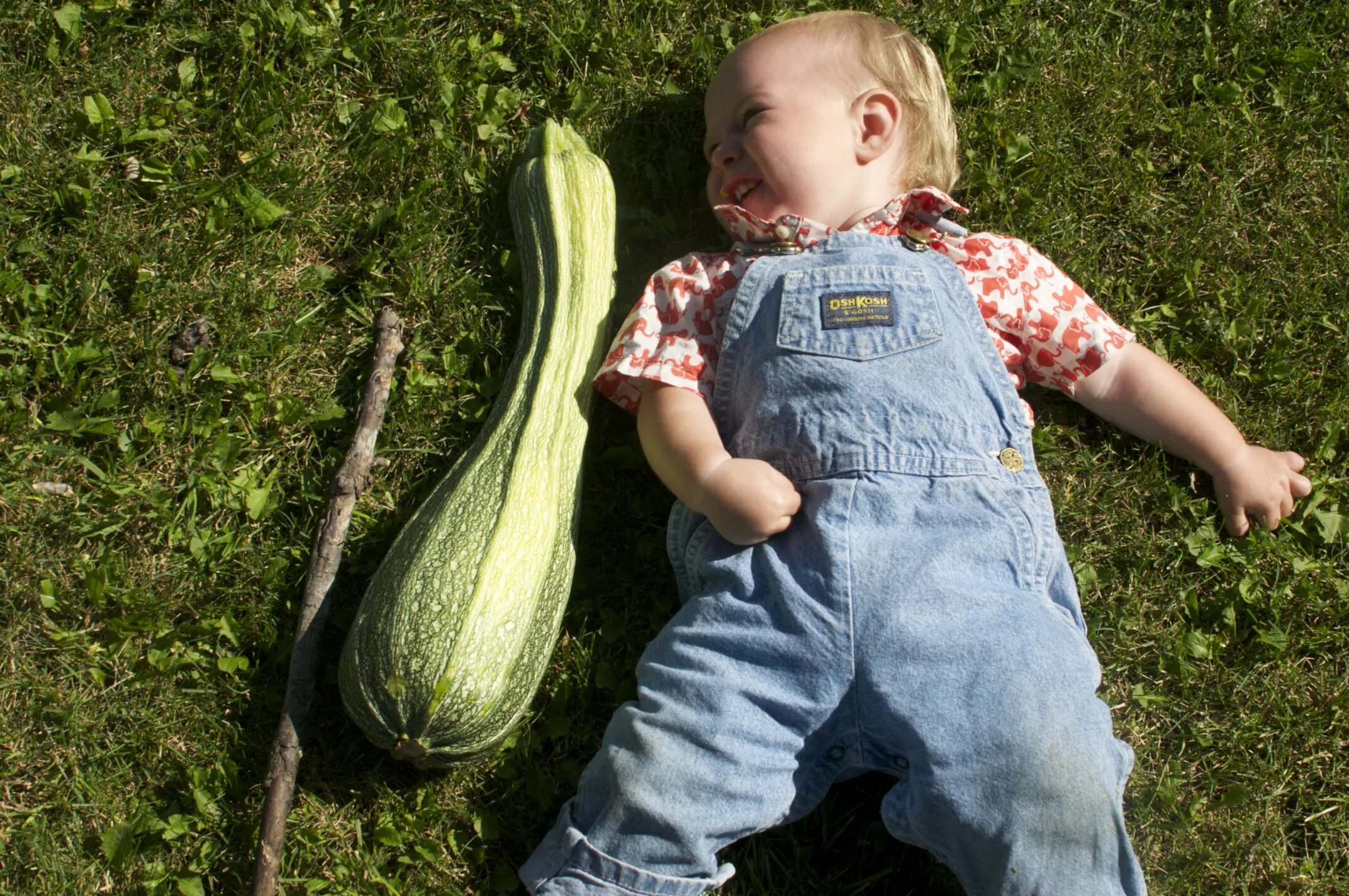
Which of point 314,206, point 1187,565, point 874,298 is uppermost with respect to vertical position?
point 314,206

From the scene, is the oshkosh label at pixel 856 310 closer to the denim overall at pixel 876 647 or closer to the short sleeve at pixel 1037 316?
the denim overall at pixel 876 647

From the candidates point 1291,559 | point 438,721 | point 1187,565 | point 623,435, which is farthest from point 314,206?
point 1291,559

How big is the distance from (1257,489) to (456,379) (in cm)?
264

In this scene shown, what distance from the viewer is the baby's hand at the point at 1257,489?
11.2ft

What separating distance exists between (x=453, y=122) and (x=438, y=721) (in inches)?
84.0

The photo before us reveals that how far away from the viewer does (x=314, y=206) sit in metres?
3.62

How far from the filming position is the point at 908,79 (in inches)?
136

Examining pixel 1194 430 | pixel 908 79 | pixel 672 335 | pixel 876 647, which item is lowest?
pixel 876 647

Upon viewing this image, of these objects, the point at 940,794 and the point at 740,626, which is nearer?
the point at 940,794

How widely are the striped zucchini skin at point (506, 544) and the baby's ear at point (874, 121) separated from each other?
2.86 ft

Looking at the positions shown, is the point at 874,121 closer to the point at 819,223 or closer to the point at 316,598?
the point at 819,223

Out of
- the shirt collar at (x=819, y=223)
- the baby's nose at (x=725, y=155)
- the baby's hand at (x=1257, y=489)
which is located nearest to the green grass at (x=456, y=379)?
the baby's hand at (x=1257, y=489)

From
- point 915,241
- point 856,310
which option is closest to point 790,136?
point 915,241

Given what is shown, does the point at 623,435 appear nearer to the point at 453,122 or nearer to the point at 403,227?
the point at 403,227
